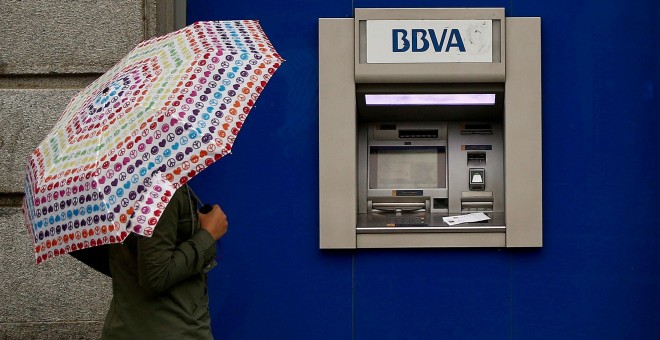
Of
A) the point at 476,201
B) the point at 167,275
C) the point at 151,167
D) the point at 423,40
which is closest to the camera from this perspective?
the point at 151,167

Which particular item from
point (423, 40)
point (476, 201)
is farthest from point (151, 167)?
point (476, 201)

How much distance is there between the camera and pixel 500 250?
436cm

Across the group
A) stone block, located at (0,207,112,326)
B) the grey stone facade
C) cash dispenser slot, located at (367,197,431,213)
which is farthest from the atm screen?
stone block, located at (0,207,112,326)

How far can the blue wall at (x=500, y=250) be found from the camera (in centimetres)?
439

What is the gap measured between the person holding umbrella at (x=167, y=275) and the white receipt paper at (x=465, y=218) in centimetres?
193

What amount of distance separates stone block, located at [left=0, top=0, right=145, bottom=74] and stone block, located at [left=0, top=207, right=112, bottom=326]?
79 centimetres

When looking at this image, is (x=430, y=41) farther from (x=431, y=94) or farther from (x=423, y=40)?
(x=431, y=94)

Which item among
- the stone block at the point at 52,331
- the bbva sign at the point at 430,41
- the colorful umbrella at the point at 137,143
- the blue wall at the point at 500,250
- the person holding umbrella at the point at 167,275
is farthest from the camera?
the blue wall at the point at 500,250

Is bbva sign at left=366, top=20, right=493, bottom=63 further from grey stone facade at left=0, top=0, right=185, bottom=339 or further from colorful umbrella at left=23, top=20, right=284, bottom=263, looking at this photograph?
colorful umbrella at left=23, top=20, right=284, bottom=263

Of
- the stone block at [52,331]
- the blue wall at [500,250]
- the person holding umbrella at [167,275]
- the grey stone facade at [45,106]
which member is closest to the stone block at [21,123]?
the grey stone facade at [45,106]

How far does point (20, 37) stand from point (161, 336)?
224cm

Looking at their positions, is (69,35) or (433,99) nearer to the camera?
(69,35)

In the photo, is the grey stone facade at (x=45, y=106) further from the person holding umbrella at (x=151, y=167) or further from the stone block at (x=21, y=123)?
the person holding umbrella at (x=151, y=167)

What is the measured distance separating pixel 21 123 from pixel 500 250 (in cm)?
255
